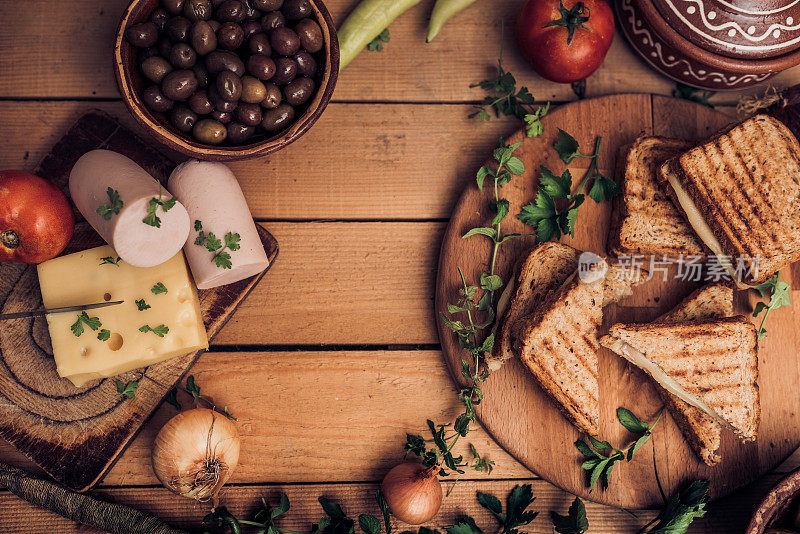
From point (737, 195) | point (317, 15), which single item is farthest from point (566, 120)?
point (317, 15)

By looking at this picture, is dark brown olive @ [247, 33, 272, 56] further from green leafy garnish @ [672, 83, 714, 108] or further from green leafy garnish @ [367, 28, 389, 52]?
green leafy garnish @ [672, 83, 714, 108]

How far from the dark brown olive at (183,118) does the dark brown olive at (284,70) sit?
25cm

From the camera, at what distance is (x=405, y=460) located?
1.78 metres

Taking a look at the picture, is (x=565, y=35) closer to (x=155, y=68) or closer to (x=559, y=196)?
(x=559, y=196)

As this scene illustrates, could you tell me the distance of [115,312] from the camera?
5.31ft

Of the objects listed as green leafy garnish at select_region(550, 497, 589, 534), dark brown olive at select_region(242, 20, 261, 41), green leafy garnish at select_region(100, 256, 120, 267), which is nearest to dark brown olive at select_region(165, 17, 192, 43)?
dark brown olive at select_region(242, 20, 261, 41)

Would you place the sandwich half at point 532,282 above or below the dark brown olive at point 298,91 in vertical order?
below

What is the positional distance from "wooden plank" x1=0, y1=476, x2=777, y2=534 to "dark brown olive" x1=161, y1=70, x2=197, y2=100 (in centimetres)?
120

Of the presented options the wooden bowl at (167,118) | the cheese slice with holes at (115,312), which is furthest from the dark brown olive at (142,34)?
the cheese slice with holes at (115,312)

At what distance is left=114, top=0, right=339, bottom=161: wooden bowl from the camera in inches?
57.2

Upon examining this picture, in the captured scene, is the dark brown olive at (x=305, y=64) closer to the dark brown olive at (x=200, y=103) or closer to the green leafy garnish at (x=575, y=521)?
the dark brown olive at (x=200, y=103)

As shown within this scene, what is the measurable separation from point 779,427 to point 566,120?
1192 millimetres

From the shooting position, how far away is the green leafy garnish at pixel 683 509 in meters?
1.60

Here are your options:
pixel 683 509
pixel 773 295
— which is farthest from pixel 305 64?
pixel 683 509
